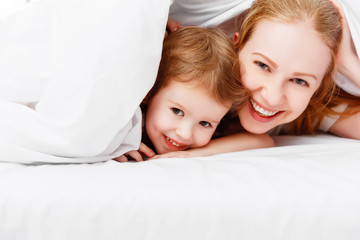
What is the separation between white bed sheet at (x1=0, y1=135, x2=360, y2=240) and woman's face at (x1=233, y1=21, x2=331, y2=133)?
1.10 ft

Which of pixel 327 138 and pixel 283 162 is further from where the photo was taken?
pixel 327 138

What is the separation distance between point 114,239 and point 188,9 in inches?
29.4

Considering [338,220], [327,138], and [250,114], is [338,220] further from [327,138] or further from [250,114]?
[327,138]

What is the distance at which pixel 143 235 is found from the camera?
0.73 m

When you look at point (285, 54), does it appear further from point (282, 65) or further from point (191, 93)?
point (191, 93)

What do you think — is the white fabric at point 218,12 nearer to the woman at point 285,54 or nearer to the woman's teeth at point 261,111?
the woman at point 285,54

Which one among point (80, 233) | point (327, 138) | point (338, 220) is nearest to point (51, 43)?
point (80, 233)

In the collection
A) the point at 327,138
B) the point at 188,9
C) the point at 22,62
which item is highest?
the point at 188,9

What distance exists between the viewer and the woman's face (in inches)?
41.7

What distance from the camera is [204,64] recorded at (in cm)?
108

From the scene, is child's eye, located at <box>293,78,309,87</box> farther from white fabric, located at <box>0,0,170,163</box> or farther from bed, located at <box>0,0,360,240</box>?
white fabric, located at <box>0,0,170,163</box>

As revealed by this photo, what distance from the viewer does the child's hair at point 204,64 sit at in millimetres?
1066

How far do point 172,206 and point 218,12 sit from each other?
69 centimetres

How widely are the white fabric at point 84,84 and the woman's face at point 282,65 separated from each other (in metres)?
0.27
